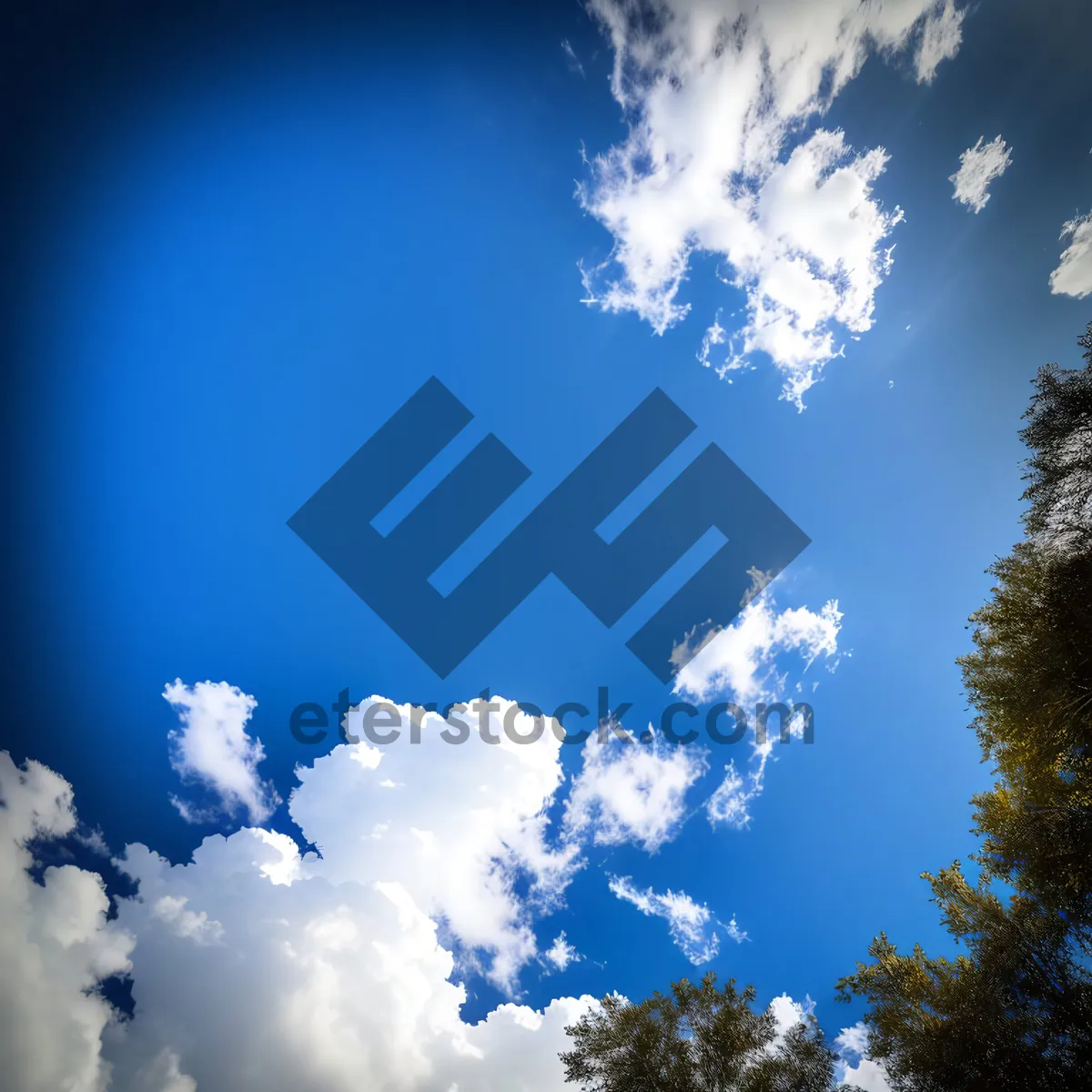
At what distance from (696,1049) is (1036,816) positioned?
972 centimetres

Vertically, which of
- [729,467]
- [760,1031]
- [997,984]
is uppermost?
[729,467]

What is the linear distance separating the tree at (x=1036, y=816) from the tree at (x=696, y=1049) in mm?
1965

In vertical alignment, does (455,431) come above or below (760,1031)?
Answer: above

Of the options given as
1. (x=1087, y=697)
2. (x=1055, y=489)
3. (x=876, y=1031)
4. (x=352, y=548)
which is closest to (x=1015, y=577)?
(x=1055, y=489)

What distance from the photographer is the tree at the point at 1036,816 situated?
7090 millimetres

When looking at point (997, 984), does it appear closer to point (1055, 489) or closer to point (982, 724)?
point (982, 724)

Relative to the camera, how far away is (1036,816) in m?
7.70

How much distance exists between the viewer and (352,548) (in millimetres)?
18516

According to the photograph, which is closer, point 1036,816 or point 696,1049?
point 1036,816

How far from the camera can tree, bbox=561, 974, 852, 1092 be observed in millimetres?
9438

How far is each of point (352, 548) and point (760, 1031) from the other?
822 inches

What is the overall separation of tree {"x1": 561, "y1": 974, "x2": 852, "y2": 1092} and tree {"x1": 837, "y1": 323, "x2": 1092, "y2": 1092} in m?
1.97

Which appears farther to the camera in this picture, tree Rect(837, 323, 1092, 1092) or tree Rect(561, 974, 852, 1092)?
tree Rect(561, 974, 852, 1092)

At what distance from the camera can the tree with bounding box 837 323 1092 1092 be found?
23.3 feet
